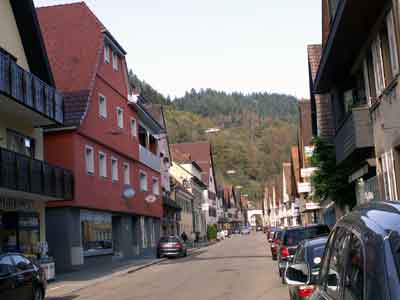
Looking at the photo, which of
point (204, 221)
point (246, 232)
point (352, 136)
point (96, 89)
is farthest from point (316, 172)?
point (246, 232)

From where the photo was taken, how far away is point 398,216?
3.13 metres

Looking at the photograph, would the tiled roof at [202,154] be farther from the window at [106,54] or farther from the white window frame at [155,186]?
the window at [106,54]

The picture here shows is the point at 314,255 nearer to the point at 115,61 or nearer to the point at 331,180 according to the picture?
the point at 331,180

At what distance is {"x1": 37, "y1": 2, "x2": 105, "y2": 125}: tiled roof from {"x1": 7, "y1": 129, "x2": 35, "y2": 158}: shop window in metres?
4.14

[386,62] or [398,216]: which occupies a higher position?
[386,62]

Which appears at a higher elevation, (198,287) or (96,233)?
(96,233)

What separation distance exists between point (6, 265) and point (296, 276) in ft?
33.9

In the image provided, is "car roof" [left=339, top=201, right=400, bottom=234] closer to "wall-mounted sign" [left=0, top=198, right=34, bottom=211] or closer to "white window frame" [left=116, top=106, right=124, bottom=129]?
"wall-mounted sign" [left=0, top=198, right=34, bottom=211]

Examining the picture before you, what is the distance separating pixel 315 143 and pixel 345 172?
7.67ft

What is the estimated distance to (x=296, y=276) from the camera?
17.5 ft

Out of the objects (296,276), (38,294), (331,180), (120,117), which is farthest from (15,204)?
(296,276)

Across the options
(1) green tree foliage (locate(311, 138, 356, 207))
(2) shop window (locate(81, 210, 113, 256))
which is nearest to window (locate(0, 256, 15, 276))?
(1) green tree foliage (locate(311, 138, 356, 207))

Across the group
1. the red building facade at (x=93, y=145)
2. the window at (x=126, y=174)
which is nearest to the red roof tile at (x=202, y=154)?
the red building facade at (x=93, y=145)

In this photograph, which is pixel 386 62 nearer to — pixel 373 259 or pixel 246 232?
pixel 373 259
